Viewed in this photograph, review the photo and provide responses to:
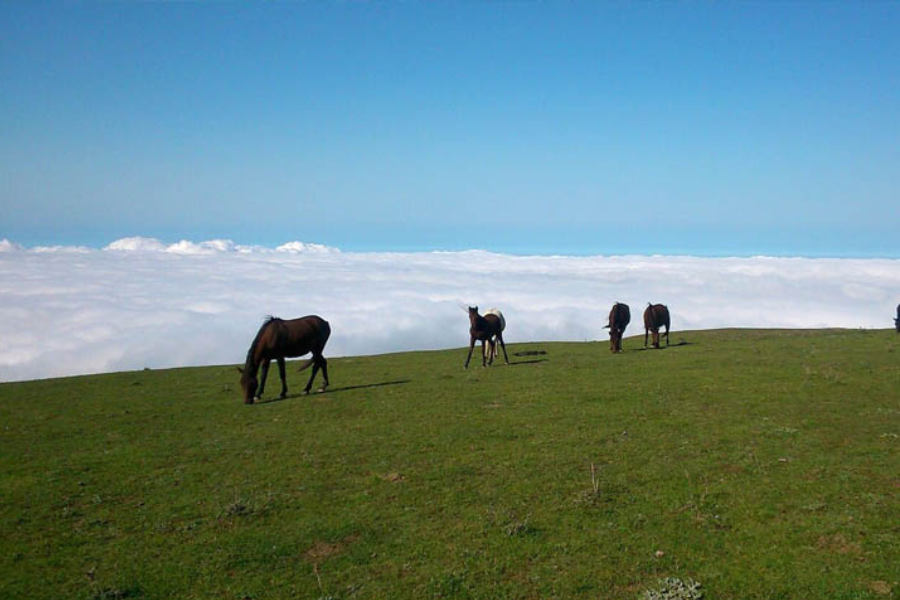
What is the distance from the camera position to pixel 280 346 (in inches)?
877

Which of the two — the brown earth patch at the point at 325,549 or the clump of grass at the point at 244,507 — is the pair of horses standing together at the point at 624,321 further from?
the brown earth patch at the point at 325,549

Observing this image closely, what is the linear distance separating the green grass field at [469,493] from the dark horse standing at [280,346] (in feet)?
3.26

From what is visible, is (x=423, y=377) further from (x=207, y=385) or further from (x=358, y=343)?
(x=358, y=343)

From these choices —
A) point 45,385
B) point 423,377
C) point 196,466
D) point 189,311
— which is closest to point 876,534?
point 196,466

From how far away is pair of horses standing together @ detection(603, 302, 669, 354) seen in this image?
33.8 m

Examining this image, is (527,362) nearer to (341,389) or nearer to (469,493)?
(341,389)

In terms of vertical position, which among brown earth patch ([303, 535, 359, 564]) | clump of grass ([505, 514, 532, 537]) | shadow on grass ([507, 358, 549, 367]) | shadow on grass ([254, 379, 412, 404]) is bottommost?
brown earth patch ([303, 535, 359, 564])

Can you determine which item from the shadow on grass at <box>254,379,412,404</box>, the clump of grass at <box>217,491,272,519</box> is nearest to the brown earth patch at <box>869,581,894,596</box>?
the clump of grass at <box>217,491,272,519</box>

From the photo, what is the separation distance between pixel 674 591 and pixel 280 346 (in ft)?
55.0

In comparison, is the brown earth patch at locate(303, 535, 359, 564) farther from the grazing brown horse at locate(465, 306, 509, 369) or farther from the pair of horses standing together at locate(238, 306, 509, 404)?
the grazing brown horse at locate(465, 306, 509, 369)

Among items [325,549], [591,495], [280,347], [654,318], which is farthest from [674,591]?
[654,318]

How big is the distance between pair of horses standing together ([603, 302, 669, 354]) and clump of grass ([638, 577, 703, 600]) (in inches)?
978

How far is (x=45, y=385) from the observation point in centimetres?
2745

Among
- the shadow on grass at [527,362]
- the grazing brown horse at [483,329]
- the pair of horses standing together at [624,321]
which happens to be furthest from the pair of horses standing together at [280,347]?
Result: the pair of horses standing together at [624,321]
